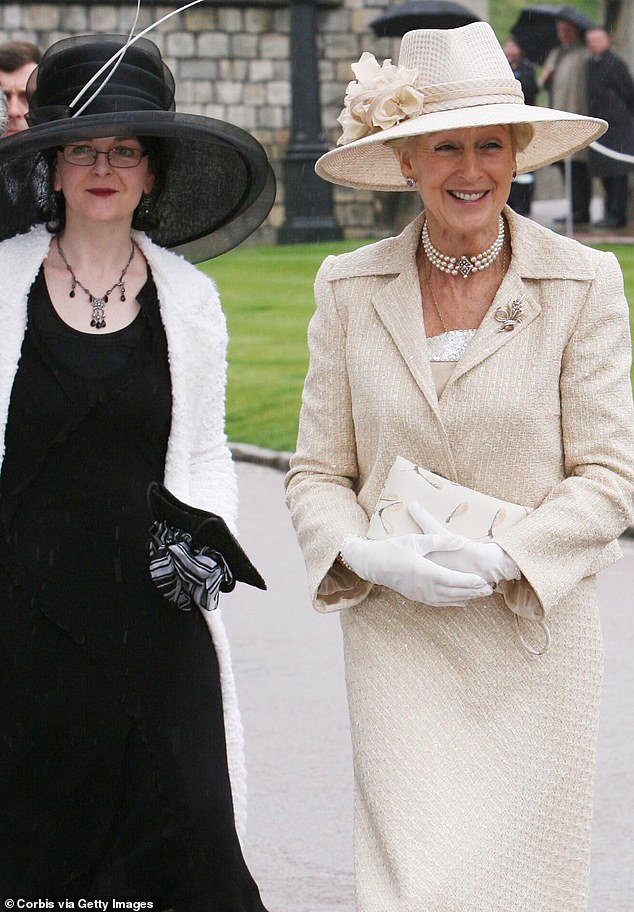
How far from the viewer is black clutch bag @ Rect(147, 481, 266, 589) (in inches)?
136

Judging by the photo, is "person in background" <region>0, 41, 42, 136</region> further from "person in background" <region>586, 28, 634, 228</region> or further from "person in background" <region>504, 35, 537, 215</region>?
"person in background" <region>586, 28, 634, 228</region>

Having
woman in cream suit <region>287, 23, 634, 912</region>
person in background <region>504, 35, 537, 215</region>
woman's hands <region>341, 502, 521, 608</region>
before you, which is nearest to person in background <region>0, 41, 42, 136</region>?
woman in cream suit <region>287, 23, 634, 912</region>

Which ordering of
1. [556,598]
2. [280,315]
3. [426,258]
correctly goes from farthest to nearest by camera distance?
[280,315]
[426,258]
[556,598]

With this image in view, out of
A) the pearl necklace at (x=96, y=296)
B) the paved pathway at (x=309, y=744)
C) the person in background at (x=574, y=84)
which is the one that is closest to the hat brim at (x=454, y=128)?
the pearl necklace at (x=96, y=296)

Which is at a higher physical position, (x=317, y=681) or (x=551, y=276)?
(x=551, y=276)

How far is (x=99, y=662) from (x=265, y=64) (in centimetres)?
2326

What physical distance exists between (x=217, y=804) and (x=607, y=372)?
1.15m

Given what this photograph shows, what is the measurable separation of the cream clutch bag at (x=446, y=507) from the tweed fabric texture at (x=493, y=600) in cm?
5

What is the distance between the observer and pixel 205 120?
11.9ft

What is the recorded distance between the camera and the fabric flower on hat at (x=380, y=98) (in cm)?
344

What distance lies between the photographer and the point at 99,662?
11.9 ft

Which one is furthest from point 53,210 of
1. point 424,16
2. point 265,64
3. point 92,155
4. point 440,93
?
point 265,64

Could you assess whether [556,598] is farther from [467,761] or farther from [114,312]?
[114,312]

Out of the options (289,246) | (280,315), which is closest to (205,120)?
(280,315)
